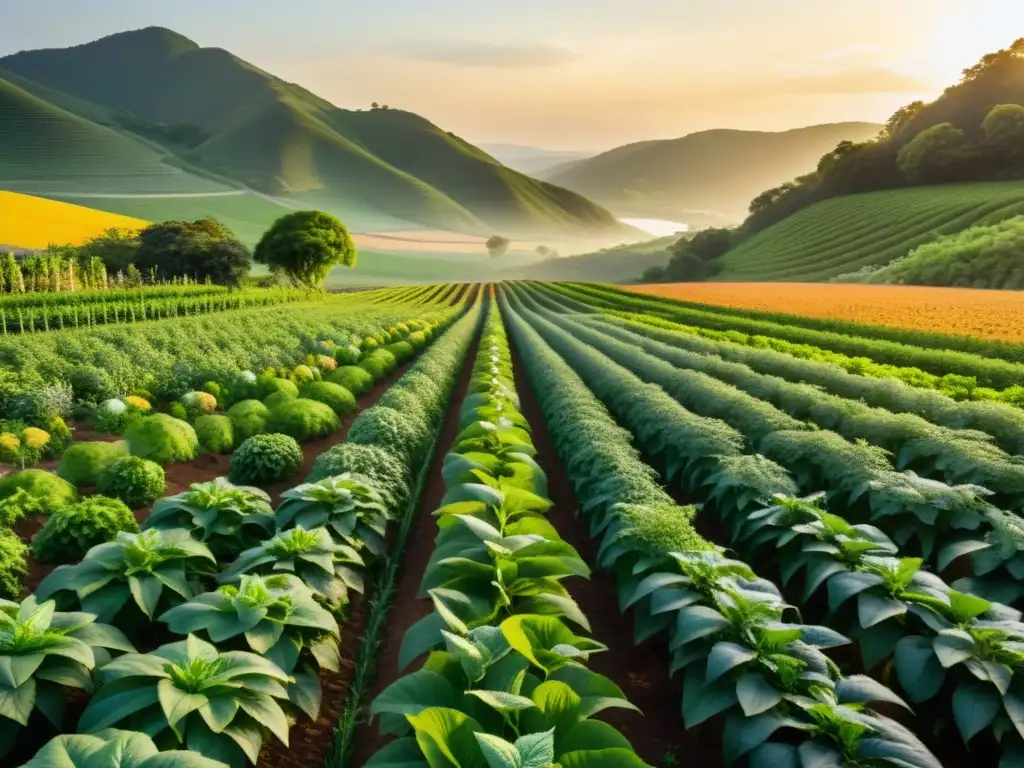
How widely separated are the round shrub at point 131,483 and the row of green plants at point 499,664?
14.7ft

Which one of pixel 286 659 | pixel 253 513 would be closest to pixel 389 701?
pixel 286 659

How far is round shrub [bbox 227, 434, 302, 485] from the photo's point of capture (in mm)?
9117

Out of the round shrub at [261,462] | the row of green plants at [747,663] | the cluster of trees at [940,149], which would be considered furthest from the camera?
the cluster of trees at [940,149]

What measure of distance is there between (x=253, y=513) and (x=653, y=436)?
5.75 metres

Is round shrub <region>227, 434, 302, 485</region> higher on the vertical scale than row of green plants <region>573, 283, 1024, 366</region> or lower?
lower

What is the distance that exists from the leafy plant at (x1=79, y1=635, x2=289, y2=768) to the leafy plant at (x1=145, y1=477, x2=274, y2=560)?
6.76 ft

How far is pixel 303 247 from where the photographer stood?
66812mm

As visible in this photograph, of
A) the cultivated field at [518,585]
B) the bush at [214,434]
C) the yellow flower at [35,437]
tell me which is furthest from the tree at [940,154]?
the yellow flower at [35,437]

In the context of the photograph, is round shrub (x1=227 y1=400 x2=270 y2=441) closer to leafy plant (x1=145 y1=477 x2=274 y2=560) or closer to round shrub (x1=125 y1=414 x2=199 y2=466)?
round shrub (x1=125 y1=414 x2=199 y2=466)

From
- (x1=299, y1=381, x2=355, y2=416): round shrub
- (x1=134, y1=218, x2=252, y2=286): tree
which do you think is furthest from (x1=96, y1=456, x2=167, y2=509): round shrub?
(x1=134, y1=218, x2=252, y2=286): tree

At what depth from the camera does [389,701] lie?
308 centimetres

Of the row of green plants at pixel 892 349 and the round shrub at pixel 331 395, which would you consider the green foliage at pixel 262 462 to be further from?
the row of green plants at pixel 892 349

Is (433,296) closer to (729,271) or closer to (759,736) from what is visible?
(729,271)

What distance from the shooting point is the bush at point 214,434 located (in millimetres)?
10484
